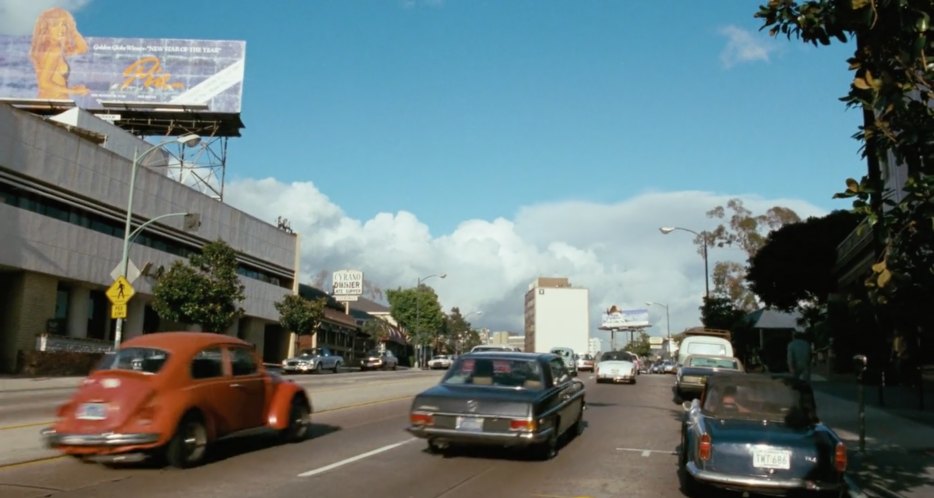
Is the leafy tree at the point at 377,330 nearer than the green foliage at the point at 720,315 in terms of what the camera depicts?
No

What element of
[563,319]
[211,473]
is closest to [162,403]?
[211,473]

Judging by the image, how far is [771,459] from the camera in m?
7.75

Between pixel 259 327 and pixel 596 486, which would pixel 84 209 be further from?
pixel 596 486

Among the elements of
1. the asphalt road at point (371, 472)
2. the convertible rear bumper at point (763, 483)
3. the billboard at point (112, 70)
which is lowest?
the asphalt road at point (371, 472)

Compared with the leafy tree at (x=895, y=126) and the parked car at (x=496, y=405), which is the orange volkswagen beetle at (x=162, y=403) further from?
the leafy tree at (x=895, y=126)

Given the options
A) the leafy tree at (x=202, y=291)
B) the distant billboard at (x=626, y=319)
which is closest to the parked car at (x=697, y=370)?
the leafy tree at (x=202, y=291)

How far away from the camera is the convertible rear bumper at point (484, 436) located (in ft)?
32.6

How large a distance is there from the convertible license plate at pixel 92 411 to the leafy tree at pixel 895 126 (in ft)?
27.6

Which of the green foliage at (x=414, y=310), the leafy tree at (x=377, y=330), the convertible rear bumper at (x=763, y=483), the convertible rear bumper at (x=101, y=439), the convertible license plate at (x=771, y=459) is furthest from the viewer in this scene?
the green foliage at (x=414, y=310)

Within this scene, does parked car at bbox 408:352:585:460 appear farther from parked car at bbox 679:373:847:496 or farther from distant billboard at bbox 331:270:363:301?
distant billboard at bbox 331:270:363:301

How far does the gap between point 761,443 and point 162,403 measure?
679cm

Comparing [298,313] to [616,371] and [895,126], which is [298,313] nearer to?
[616,371]

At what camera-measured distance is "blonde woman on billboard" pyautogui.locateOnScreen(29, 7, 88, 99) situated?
157ft

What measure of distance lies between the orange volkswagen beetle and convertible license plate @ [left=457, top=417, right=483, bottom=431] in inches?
119
